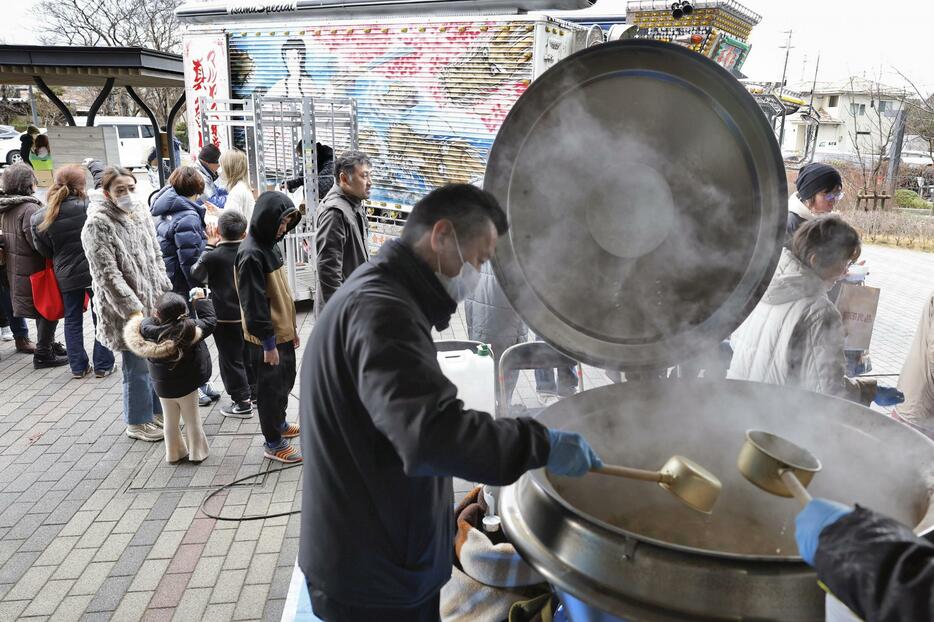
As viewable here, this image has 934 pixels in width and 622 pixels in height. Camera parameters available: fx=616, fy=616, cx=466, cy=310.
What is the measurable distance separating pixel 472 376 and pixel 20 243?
4.99 metres

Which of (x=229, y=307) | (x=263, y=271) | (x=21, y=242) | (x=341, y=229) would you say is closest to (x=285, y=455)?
(x=229, y=307)

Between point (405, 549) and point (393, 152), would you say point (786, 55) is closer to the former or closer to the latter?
point (393, 152)

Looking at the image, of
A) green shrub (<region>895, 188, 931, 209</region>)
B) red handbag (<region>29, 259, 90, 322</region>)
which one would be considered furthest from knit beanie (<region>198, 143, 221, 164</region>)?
green shrub (<region>895, 188, 931, 209</region>)

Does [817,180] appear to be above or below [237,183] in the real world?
above

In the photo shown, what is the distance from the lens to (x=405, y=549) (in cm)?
188

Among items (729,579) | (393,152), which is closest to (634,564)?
(729,579)

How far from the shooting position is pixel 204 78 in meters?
Result: 10.8

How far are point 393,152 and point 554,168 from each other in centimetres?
778

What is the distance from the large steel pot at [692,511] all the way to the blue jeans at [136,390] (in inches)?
147

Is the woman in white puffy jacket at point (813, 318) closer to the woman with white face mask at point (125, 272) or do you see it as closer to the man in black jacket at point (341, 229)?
the man in black jacket at point (341, 229)

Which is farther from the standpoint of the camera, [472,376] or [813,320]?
[472,376]

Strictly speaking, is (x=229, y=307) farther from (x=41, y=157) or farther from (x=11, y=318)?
(x=41, y=157)

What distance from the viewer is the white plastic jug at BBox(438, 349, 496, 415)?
3.67 metres

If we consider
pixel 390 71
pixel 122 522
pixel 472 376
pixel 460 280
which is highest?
pixel 390 71
